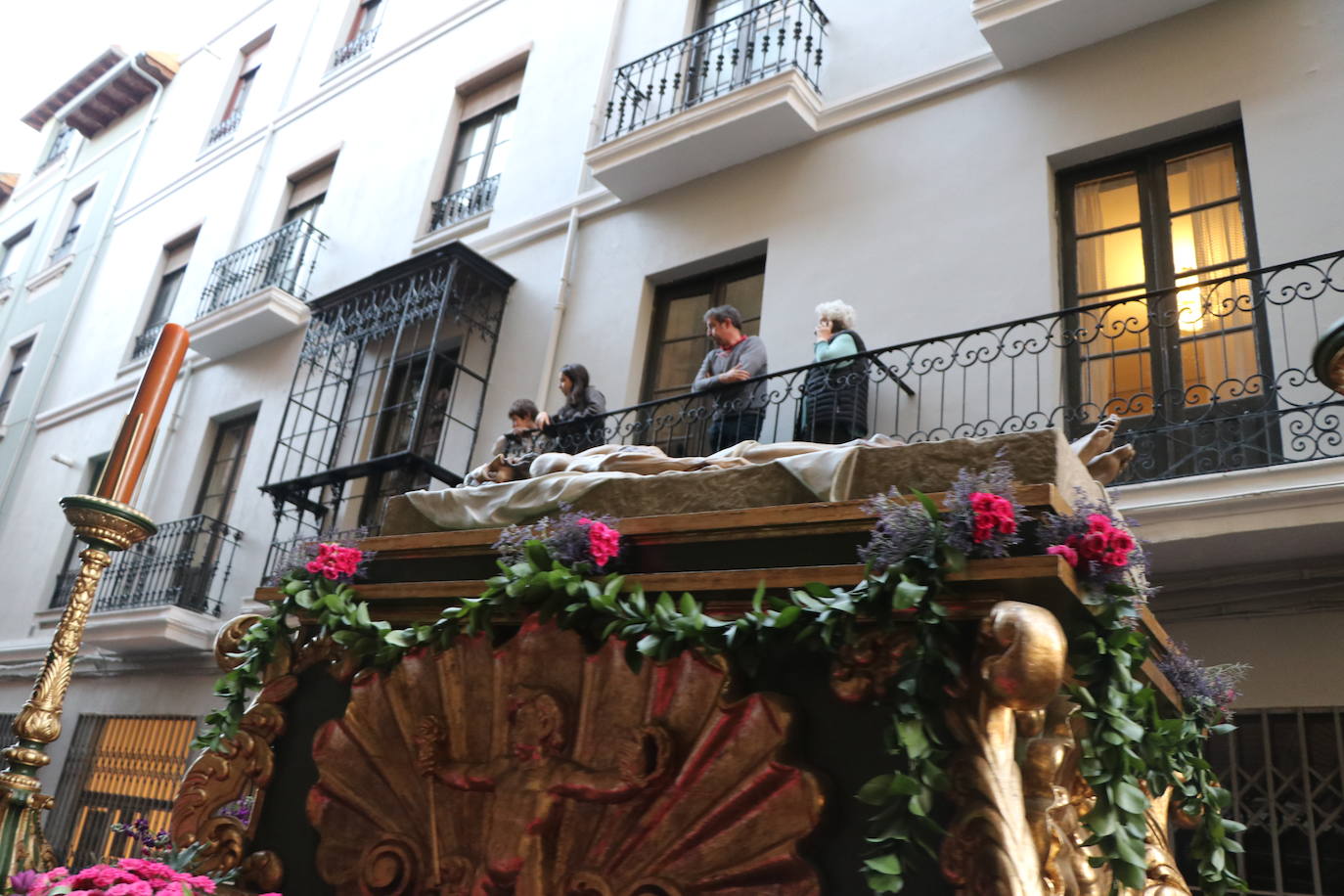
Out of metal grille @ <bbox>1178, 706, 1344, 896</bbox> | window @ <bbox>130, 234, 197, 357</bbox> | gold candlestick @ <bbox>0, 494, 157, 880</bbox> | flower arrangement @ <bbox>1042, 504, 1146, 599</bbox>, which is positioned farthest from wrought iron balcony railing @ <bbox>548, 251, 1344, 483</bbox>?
window @ <bbox>130, 234, 197, 357</bbox>

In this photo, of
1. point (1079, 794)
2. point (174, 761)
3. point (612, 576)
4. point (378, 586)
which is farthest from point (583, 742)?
point (174, 761)

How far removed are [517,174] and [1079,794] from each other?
9.11 m

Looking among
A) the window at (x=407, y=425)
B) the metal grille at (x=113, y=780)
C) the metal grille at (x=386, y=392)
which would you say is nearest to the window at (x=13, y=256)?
the metal grille at (x=113, y=780)

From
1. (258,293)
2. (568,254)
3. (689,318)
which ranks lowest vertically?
(689,318)

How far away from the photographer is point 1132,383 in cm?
630

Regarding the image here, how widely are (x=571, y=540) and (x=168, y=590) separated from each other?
960cm

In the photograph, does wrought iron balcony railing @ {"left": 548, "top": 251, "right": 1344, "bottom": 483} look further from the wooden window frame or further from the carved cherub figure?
the carved cherub figure

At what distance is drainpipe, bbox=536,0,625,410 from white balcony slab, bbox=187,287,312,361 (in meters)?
3.39

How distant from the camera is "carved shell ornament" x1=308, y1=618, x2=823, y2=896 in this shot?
2.33 meters

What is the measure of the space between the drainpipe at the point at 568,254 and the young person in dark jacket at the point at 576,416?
41.6 inches

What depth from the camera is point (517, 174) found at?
1043 cm

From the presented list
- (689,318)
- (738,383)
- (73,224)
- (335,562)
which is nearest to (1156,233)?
(738,383)

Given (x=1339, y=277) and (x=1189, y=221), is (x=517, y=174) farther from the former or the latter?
(x=1339, y=277)

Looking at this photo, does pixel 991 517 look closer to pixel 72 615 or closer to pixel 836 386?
pixel 72 615
